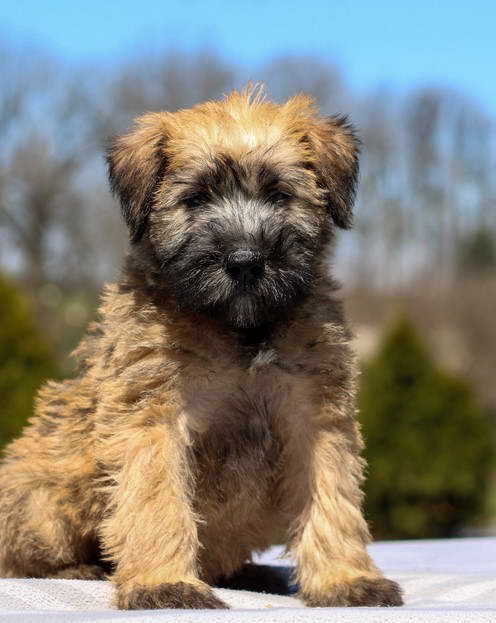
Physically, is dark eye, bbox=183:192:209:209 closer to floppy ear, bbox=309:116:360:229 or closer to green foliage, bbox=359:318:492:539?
floppy ear, bbox=309:116:360:229

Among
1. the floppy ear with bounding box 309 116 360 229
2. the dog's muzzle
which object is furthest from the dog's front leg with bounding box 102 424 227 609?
the floppy ear with bounding box 309 116 360 229

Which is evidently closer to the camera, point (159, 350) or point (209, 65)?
point (159, 350)

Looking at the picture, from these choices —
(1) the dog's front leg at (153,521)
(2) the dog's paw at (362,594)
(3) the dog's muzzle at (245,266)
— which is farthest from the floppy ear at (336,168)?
(2) the dog's paw at (362,594)

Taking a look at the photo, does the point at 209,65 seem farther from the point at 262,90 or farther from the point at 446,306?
the point at 262,90

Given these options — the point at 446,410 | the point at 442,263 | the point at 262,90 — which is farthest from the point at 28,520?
the point at 442,263

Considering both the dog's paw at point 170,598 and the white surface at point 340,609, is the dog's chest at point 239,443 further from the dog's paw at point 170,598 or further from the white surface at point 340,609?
the dog's paw at point 170,598
